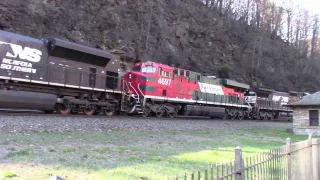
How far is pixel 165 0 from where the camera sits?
44938 mm

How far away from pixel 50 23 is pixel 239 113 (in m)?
19.3

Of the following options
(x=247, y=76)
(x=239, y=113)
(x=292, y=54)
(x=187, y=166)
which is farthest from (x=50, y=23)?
(x=292, y=54)

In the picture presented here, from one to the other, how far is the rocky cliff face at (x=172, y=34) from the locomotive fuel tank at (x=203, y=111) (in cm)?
1144

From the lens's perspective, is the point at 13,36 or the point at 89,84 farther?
the point at 89,84

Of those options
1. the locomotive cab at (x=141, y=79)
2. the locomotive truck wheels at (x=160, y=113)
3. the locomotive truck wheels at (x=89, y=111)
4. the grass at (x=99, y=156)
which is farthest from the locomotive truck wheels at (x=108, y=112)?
the grass at (x=99, y=156)

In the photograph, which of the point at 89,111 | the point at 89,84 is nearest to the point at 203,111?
the point at 89,111

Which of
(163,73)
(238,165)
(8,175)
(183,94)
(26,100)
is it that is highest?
(163,73)

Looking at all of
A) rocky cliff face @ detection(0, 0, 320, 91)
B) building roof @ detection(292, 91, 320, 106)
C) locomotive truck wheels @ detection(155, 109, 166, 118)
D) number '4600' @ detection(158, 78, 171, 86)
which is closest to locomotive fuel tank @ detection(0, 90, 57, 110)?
locomotive truck wheels @ detection(155, 109, 166, 118)

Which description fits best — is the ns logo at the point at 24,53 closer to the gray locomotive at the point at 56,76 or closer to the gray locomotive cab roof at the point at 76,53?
the gray locomotive at the point at 56,76

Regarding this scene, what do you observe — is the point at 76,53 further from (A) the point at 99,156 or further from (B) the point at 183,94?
(A) the point at 99,156

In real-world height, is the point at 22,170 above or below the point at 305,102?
below

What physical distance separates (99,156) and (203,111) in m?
17.4

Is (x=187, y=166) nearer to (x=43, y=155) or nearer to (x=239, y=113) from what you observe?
(x=43, y=155)

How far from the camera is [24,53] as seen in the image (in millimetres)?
14117
